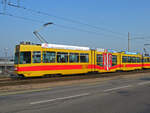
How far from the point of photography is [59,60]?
17344 mm

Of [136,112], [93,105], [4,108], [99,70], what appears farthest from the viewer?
[99,70]

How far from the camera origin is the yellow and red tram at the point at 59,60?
15445mm

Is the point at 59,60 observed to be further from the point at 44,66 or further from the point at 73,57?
the point at 73,57

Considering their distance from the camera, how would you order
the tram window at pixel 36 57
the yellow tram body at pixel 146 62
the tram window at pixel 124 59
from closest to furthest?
the tram window at pixel 36 57 → the tram window at pixel 124 59 → the yellow tram body at pixel 146 62

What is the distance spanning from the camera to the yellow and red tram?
15.4 meters

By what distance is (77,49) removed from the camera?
19078 mm

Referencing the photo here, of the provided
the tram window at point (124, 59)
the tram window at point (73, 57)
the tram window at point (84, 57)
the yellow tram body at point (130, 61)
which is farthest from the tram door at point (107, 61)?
the tram window at point (73, 57)

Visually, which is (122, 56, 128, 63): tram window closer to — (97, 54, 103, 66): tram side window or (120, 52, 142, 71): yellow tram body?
(120, 52, 142, 71): yellow tram body

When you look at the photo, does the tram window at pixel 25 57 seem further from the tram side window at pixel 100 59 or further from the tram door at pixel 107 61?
the tram door at pixel 107 61

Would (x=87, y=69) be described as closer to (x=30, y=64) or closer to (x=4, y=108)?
(x=30, y=64)

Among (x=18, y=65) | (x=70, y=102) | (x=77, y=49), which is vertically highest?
(x=77, y=49)

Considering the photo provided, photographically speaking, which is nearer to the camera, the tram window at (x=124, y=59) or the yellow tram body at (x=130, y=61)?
the tram window at (x=124, y=59)

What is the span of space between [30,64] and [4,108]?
9.38m

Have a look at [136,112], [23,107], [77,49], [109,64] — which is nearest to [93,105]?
[136,112]
